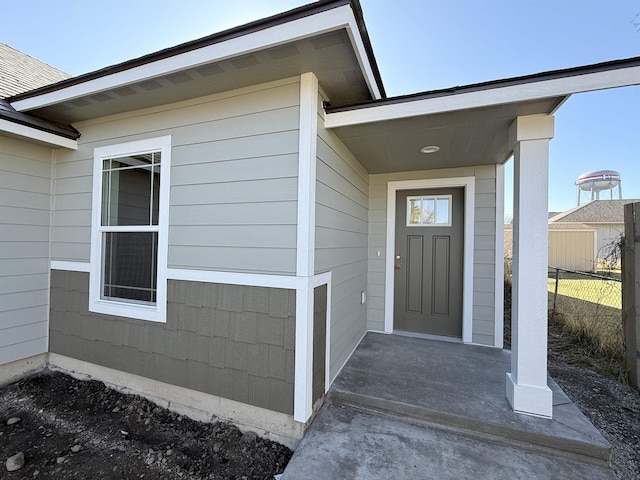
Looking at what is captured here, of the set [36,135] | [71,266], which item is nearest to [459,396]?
[71,266]

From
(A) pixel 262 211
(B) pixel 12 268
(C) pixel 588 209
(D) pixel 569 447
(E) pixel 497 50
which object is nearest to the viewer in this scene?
(D) pixel 569 447

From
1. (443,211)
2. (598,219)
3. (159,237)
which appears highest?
(598,219)

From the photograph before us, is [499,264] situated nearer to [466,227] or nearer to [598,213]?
[466,227]

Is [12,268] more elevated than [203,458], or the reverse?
[12,268]

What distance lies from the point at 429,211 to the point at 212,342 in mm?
3072

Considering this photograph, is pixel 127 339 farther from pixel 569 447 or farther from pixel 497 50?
pixel 497 50

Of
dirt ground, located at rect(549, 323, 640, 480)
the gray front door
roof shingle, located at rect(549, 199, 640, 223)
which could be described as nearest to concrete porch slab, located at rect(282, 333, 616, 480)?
dirt ground, located at rect(549, 323, 640, 480)

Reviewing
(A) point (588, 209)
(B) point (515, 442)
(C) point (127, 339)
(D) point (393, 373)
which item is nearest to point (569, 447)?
(B) point (515, 442)

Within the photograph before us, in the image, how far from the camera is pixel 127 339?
8.48 ft

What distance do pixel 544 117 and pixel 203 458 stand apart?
11.2 ft

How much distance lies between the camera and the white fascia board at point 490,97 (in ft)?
5.27

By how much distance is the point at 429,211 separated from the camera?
3.76 metres

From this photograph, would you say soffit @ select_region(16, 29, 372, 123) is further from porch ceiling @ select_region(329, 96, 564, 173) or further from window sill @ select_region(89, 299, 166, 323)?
window sill @ select_region(89, 299, 166, 323)

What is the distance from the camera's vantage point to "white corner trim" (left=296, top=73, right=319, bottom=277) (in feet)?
6.50
